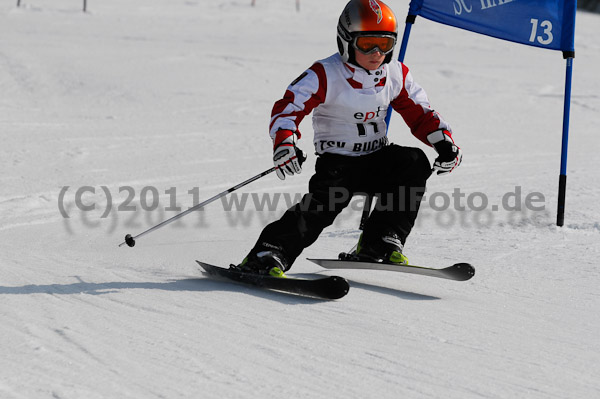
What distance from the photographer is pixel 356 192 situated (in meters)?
4.27

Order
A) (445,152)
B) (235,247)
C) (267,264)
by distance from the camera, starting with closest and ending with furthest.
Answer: (267,264)
(445,152)
(235,247)

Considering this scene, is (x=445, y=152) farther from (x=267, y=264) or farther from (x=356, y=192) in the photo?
(x=267, y=264)

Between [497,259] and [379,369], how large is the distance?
A: 211 cm

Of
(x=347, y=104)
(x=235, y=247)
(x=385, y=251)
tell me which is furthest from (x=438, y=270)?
(x=235, y=247)

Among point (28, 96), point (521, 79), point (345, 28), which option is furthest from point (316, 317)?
point (521, 79)

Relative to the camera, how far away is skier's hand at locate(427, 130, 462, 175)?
434 centimetres

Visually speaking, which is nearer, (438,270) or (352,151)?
(438,270)

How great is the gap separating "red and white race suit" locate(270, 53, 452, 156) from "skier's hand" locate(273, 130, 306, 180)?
59mm

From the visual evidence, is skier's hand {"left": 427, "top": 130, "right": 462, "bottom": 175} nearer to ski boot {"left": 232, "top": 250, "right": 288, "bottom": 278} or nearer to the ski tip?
the ski tip

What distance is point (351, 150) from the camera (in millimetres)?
4293

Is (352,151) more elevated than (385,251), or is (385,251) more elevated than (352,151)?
(352,151)

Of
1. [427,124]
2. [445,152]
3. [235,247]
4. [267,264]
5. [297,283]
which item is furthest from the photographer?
[235,247]

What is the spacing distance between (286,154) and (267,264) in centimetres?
55

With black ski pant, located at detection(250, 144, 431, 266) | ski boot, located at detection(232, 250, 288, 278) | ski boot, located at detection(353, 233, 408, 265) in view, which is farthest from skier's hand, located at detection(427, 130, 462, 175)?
ski boot, located at detection(232, 250, 288, 278)
